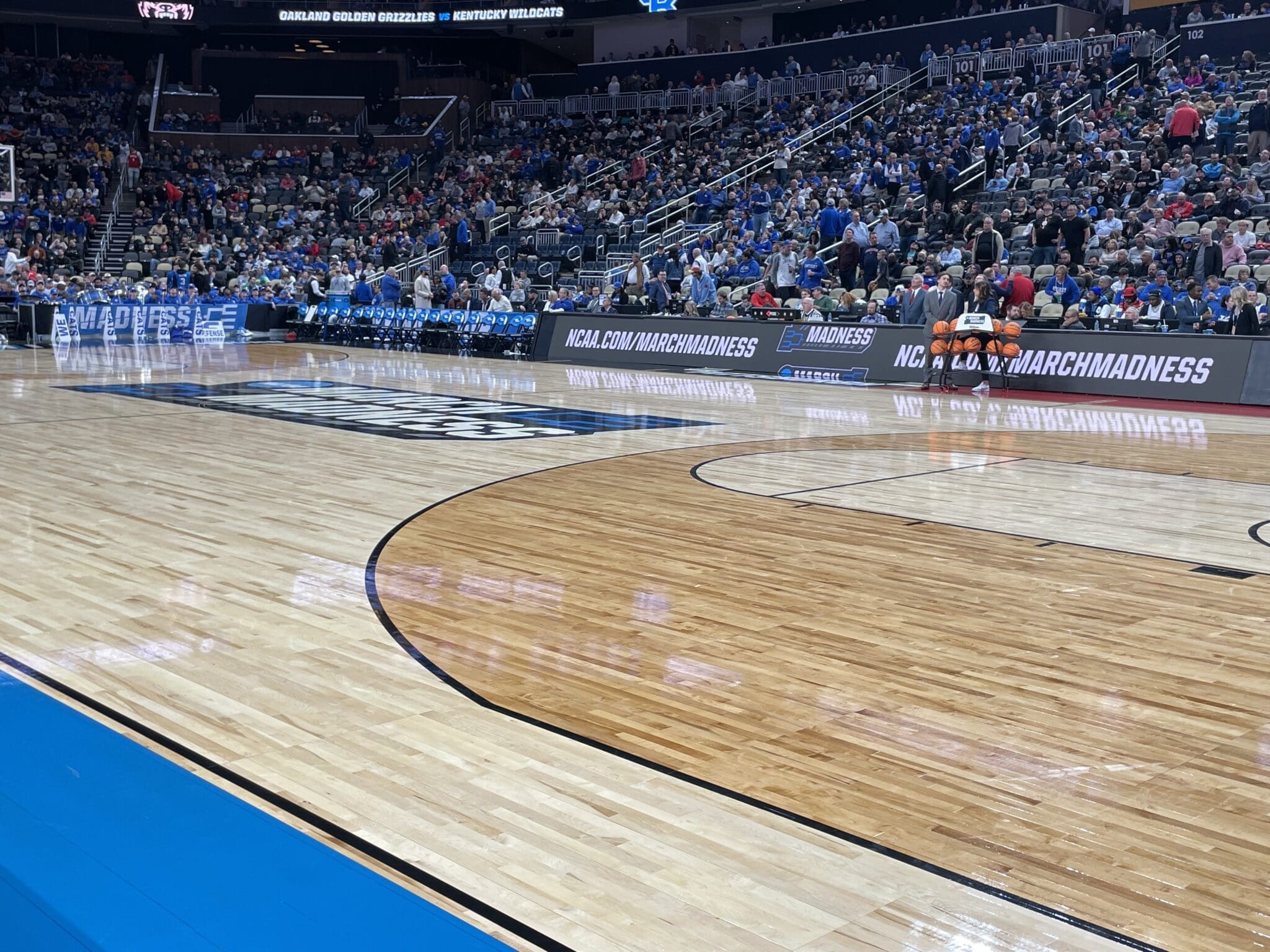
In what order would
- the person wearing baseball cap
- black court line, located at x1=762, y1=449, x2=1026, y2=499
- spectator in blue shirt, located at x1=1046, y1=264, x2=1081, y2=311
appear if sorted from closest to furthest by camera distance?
black court line, located at x1=762, y1=449, x2=1026, y2=499
the person wearing baseball cap
spectator in blue shirt, located at x1=1046, y1=264, x2=1081, y2=311

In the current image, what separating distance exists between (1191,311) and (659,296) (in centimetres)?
843

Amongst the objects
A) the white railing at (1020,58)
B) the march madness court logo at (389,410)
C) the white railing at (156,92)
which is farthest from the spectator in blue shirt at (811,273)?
the white railing at (156,92)

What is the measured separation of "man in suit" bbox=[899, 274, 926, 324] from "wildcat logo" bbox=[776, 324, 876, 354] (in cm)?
47

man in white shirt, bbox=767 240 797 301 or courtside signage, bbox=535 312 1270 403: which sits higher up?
man in white shirt, bbox=767 240 797 301

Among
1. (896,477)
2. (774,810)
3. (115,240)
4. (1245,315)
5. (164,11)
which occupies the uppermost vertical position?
(164,11)

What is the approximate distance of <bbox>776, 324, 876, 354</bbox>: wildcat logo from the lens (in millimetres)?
18141

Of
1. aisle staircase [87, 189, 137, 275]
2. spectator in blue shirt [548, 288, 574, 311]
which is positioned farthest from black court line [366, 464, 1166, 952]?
aisle staircase [87, 189, 137, 275]

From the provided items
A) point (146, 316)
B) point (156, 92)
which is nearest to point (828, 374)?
point (146, 316)

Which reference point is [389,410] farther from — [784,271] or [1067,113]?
[1067,113]

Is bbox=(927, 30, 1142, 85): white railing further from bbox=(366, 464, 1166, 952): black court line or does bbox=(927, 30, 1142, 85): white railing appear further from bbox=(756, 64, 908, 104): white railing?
bbox=(366, 464, 1166, 952): black court line

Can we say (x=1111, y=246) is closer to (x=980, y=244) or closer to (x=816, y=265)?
(x=980, y=244)

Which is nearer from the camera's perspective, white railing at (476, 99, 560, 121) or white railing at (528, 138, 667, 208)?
white railing at (528, 138, 667, 208)

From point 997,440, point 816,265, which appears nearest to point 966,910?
point 997,440

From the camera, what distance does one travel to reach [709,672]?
4.64m
